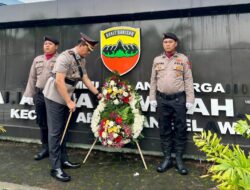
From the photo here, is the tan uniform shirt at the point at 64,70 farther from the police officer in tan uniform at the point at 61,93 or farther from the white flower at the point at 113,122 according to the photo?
the white flower at the point at 113,122

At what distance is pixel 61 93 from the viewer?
3594mm

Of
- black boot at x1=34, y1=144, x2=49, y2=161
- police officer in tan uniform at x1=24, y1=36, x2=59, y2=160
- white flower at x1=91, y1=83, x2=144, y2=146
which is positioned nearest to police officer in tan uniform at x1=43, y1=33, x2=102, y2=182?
white flower at x1=91, y1=83, x2=144, y2=146

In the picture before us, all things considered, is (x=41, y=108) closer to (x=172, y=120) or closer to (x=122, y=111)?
(x=122, y=111)

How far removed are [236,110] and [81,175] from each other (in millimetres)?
2732

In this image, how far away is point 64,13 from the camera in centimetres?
513

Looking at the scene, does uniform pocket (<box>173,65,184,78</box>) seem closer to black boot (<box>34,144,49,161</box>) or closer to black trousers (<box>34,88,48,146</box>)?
black trousers (<box>34,88,48,146</box>)

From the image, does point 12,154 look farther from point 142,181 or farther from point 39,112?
point 142,181

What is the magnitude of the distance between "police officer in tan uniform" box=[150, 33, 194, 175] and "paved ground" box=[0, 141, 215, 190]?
11.5 inches

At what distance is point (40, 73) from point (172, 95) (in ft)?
7.88

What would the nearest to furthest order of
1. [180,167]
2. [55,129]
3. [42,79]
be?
[55,129] → [180,167] → [42,79]

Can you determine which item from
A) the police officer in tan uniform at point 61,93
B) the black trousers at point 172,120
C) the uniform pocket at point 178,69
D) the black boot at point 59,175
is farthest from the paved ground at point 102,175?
the uniform pocket at point 178,69

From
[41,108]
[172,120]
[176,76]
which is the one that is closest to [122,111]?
[172,120]

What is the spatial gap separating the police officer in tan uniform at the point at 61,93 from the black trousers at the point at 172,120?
1.39m

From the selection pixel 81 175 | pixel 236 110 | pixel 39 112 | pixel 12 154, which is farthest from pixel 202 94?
pixel 12 154
